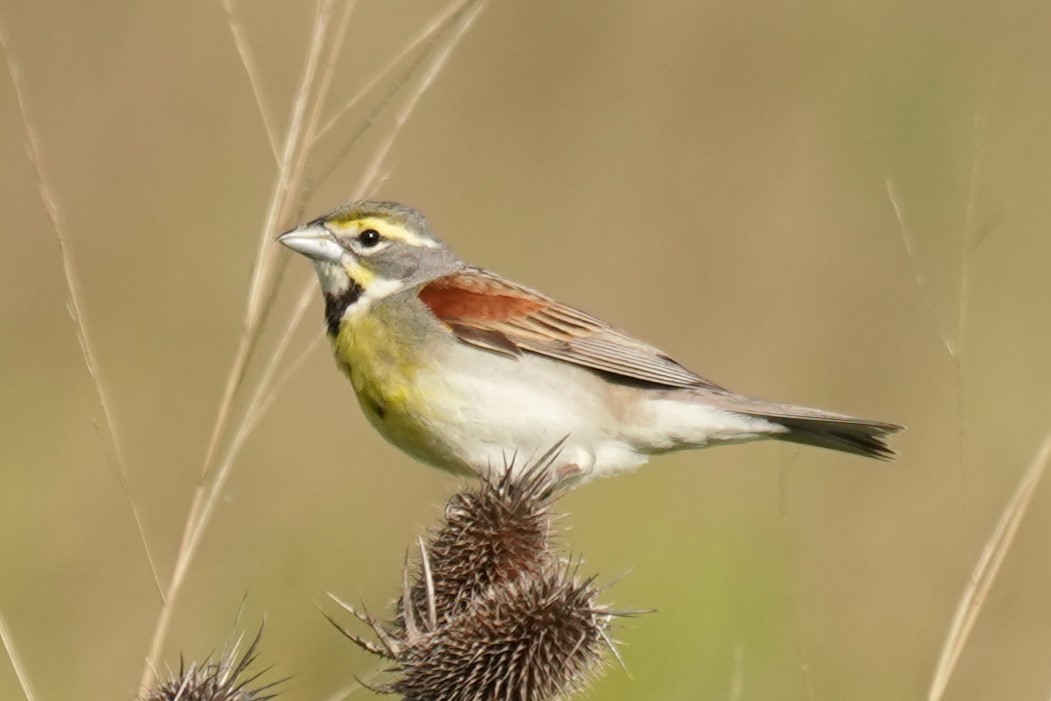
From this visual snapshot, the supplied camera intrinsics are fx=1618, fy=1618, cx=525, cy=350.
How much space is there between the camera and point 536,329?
545 cm

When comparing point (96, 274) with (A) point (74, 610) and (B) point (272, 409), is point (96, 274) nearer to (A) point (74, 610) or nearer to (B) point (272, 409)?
(B) point (272, 409)

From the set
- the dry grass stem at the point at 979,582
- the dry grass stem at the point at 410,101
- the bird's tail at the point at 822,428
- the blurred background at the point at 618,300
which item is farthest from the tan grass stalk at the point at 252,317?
the bird's tail at the point at 822,428

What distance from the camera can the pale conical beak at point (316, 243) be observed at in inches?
198

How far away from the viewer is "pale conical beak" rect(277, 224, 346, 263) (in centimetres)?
504

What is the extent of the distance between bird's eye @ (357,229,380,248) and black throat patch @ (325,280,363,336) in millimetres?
134

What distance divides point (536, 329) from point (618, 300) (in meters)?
Answer: 3.27

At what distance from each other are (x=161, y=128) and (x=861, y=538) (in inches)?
160

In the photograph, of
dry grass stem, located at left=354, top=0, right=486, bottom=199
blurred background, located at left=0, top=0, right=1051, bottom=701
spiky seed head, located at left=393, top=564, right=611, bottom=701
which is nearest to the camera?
spiky seed head, located at left=393, top=564, right=611, bottom=701

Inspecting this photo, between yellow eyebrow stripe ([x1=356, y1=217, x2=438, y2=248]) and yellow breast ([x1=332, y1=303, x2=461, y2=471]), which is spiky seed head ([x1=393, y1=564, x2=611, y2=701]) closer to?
yellow breast ([x1=332, y1=303, x2=461, y2=471])

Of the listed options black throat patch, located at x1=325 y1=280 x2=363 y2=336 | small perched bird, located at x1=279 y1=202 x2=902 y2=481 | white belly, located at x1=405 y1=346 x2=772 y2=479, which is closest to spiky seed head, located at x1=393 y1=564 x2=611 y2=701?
white belly, located at x1=405 y1=346 x2=772 y2=479

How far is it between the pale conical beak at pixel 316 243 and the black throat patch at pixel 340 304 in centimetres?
11

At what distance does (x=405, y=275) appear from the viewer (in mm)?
5434

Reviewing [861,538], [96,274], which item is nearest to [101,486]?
[96,274]

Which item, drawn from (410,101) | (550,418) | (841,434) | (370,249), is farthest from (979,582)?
(370,249)
